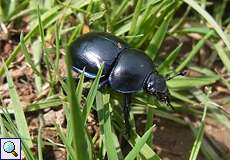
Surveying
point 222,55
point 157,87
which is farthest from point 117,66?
point 222,55

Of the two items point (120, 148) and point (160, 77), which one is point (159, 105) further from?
point (120, 148)

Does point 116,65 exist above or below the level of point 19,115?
above

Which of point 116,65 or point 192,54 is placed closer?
point 116,65

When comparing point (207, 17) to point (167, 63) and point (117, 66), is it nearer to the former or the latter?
point (167, 63)

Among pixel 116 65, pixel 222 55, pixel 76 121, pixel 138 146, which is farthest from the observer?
pixel 222 55

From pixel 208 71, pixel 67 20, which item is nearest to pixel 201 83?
pixel 208 71

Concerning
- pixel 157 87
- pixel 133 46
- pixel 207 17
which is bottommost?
pixel 157 87
